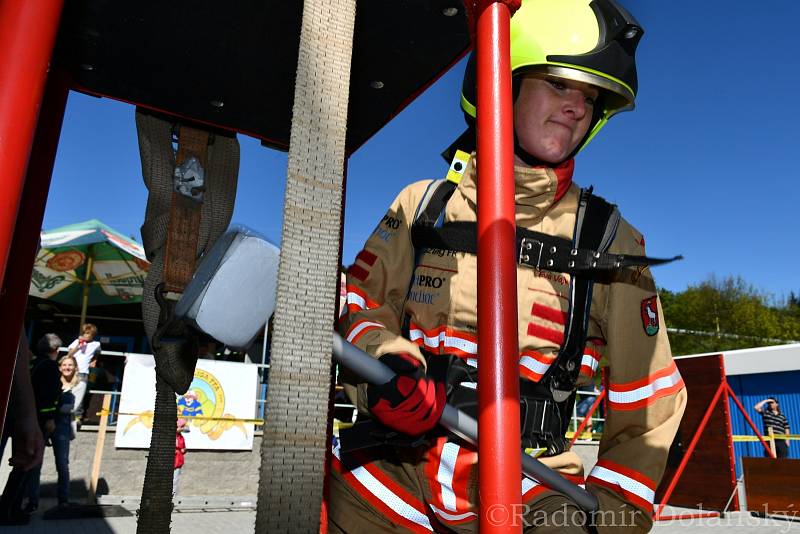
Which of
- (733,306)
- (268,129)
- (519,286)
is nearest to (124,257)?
(268,129)

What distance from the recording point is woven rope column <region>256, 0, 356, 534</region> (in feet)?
3.37

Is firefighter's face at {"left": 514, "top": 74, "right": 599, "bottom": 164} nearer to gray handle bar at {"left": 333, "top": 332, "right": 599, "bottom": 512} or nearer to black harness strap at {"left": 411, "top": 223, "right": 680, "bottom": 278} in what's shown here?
black harness strap at {"left": 411, "top": 223, "right": 680, "bottom": 278}

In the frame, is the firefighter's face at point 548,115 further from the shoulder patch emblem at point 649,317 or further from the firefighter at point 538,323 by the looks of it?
the shoulder patch emblem at point 649,317

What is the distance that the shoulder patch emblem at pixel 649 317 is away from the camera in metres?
2.04

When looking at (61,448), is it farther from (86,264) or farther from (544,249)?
(86,264)

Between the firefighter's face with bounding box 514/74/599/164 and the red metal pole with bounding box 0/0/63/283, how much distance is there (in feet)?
4.95

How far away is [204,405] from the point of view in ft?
29.0

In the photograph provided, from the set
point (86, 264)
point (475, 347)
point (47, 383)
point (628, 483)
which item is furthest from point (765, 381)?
point (475, 347)

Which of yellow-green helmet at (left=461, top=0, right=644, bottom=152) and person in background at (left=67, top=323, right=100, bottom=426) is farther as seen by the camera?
person in background at (left=67, top=323, right=100, bottom=426)

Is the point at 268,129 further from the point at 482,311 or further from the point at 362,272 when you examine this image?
the point at 482,311

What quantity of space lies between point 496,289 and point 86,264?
1429 cm

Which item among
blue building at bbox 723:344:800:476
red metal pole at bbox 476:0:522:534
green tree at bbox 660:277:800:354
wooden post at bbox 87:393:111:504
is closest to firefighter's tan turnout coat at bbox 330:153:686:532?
red metal pole at bbox 476:0:522:534

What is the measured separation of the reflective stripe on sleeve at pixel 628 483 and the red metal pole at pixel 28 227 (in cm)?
190

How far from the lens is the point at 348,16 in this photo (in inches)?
51.6
